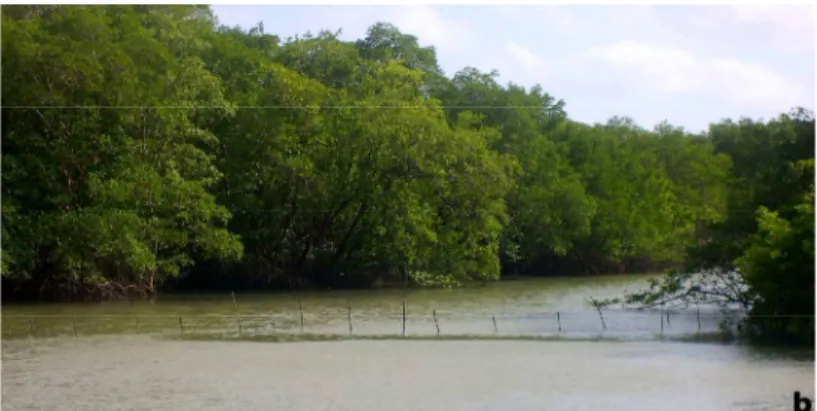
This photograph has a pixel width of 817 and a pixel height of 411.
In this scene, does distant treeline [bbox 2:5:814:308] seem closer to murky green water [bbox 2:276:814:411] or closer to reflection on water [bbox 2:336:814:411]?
murky green water [bbox 2:276:814:411]

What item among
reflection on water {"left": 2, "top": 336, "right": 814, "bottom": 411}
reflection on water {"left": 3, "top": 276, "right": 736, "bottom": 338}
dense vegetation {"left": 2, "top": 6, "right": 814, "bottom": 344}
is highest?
dense vegetation {"left": 2, "top": 6, "right": 814, "bottom": 344}

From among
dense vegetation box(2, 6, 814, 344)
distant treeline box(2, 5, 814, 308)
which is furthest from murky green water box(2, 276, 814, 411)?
distant treeline box(2, 5, 814, 308)

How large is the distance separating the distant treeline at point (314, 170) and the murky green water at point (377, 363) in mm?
3386

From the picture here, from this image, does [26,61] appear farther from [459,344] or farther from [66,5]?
[459,344]

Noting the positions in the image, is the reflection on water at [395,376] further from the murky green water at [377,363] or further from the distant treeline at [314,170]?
the distant treeline at [314,170]

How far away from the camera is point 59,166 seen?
3525cm

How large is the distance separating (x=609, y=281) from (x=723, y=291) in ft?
54.6

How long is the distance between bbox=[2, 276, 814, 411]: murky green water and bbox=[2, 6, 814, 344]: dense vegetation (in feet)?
9.46

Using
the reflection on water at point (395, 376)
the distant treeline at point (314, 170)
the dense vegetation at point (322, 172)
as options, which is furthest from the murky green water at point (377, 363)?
the distant treeline at point (314, 170)

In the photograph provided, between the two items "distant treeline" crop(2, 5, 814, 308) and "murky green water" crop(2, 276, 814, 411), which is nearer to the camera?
"murky green water" crop(2, 276, 814, 411)

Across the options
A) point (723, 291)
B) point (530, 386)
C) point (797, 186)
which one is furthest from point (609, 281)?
point (530, 386)

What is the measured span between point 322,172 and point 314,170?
51 centimetres

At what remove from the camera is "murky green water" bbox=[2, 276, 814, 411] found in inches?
723

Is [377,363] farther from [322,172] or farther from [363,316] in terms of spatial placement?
[322,172]
